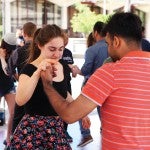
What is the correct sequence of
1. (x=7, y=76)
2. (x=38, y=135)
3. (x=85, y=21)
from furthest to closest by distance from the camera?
1. (x=85, y=21)
2. (x=7, y=76)
3. (x=38, y=135)

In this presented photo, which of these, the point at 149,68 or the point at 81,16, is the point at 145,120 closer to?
the point at 149,68

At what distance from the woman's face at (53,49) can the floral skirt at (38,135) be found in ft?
1.26

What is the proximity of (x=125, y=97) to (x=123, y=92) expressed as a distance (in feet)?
0.08

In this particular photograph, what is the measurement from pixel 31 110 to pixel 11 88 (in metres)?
2.90

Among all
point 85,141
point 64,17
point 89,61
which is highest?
point 64,17

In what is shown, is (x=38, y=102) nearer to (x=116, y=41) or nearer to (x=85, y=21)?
(x=116, y=41)

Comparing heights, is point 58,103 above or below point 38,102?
above

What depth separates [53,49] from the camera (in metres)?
2.61

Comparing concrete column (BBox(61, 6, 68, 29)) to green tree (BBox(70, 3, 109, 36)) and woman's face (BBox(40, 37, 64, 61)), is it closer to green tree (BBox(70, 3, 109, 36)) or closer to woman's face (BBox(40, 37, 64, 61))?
green tree (BBox(70, 3, 109, 36))

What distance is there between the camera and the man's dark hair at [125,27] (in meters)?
1.81

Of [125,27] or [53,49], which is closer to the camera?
[125,27]

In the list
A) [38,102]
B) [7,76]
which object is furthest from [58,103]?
[7,76]

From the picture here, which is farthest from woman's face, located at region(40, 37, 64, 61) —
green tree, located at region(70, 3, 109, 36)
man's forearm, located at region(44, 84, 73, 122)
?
green tree, located at region(70, 3, 109, 36)

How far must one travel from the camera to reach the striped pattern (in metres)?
1.77
